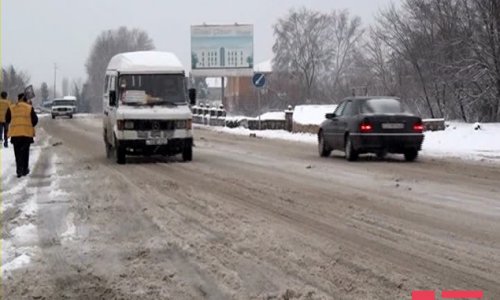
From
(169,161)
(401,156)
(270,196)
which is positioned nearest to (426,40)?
(401,156)

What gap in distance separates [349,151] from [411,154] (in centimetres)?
158

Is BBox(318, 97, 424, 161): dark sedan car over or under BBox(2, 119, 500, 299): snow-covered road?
over

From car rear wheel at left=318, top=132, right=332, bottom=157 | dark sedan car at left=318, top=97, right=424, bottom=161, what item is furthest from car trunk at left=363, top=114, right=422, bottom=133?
car rear wheel at left=318, top=132, right=332, bottom=157

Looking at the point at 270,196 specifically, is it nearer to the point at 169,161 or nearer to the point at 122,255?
the point at 122,255

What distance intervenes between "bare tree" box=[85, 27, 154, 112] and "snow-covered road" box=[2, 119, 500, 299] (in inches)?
4291

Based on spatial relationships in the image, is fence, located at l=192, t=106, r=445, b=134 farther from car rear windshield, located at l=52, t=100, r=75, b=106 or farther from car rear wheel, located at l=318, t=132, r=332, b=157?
car rear windshield, located at l=52, t=100, r=75, b=106

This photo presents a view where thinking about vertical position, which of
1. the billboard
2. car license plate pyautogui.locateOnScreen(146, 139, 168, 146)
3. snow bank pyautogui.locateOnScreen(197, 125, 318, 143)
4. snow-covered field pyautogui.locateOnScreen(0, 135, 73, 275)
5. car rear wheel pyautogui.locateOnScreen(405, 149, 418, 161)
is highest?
the billboard

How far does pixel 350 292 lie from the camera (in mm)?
5488

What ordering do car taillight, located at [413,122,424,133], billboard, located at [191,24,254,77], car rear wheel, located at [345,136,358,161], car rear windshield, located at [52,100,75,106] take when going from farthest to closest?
car rear windshield, located at [52,100,75,106] → billboard, located at [191,24,254,77] → car rear wheel, located at [345,136,358,161] → car taillight, located at [413,122,424,133]

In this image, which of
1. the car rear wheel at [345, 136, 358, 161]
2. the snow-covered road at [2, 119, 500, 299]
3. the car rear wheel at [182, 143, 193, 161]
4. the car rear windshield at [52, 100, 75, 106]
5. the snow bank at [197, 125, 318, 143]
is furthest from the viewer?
the car rear windshield at [52, 100, 75, 106]

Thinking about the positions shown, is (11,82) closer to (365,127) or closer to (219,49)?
(219,49)

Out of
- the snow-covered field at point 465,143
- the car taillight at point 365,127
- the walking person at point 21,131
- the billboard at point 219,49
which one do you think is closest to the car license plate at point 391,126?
the car taillight at point 365,127

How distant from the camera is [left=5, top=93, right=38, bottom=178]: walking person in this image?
46.3 ft

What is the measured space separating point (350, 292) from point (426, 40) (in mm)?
27554
